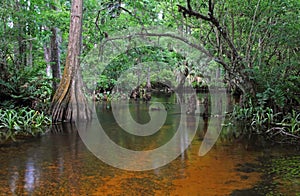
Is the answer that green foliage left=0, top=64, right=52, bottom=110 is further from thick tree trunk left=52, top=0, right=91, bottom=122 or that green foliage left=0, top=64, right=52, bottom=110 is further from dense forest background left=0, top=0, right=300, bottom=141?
thick tree trunk left=52, top=0, right=91, bottom=122

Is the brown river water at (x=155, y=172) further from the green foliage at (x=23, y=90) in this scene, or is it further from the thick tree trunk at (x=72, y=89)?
the green foliage at (x=23, y=90)

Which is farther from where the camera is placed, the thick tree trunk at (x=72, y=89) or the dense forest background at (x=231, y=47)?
the thick tree trunk at (x=72, y=89)

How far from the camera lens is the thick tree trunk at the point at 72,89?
9070 mm

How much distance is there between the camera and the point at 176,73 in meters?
17.7

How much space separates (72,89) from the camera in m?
9.18

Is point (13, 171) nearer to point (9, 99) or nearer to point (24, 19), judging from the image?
point (9, 99)

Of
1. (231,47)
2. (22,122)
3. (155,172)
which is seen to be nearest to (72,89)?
(22,122)

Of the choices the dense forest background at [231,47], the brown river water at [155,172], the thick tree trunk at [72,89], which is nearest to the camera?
the brown river water at [155,172]

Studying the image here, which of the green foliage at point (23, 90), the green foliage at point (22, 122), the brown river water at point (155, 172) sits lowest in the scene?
A: the brown river water at point (155, 172)

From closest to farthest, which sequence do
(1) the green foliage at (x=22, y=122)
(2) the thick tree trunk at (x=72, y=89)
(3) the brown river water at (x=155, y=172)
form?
(3) the brown river water at (x=155, y=172)
(1) the green foliage at (x=22, y=122)
(2) the thick tree trunk at (x=72, y=89)

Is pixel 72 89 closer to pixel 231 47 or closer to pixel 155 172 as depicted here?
pixel 231 47

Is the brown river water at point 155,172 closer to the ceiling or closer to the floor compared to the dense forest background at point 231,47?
closer to the floor

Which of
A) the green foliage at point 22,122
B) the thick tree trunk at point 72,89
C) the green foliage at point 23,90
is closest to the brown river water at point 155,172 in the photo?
the green foliage at point 22,122

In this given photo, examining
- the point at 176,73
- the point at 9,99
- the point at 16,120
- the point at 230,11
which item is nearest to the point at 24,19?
the point at 9,99
